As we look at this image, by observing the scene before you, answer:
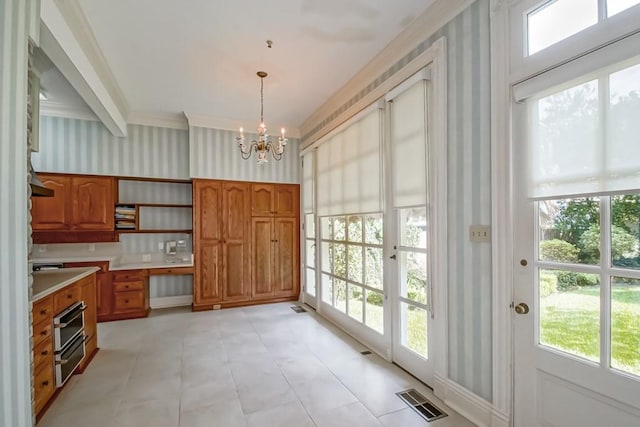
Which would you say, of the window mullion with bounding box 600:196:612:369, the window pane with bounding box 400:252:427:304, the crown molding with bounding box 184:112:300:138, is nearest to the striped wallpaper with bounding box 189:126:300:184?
the crown molding with bounding box 184:112:300:138

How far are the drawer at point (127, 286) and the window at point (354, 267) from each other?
2689 mm

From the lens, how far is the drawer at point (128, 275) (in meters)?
4.29

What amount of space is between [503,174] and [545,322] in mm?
874

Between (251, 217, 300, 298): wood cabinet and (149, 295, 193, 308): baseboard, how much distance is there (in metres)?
1.13

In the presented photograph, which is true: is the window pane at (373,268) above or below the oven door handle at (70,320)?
above

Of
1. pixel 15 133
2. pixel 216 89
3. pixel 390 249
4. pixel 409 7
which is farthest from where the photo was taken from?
pixel 216 89

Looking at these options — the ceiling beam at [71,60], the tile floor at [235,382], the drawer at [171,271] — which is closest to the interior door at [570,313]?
the tile floor at [235,382]

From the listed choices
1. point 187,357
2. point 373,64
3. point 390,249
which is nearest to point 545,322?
point 390,249

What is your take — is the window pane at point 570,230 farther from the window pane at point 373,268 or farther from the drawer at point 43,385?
the drawer at point 43,385

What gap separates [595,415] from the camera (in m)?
1.47

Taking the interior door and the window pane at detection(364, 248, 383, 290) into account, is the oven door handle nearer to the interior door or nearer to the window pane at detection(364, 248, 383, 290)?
the window pane at detection(364, 248, 383, 290)

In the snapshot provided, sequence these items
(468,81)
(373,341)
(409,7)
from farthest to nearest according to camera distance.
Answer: (373,341)
(409,7)
(468,81)

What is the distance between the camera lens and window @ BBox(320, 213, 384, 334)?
325 cm

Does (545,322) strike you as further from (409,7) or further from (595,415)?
(409,7)
